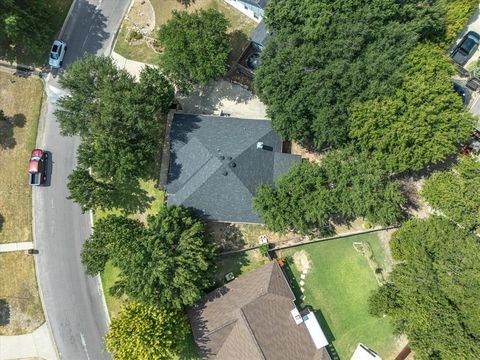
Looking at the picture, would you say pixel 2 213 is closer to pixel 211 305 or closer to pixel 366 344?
pixel 211 305

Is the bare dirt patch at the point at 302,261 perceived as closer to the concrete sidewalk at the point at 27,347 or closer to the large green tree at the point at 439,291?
the large green tree at the point at 439,291

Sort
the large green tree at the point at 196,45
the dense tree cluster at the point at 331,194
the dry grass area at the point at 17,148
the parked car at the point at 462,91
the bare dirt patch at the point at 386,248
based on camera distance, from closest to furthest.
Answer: the dense tree cluster at the point at 331,194 < the large green tree at the point at 196,45 < the parked car at the point at 462,91 < the bare dirt patch at the point at 386,248 < the dry grass area at the point at 17,148

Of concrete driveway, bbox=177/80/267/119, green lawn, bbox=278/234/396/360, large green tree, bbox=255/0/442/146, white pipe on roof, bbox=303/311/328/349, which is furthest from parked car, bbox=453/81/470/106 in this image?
white pipe on roof, bbox=303/311/328/349

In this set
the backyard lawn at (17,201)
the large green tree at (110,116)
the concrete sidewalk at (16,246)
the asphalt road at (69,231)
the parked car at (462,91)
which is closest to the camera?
the large green tree at (110,116)

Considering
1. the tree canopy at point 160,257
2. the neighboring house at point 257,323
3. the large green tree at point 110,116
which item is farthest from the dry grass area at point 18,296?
the neighboring house at point 257,323

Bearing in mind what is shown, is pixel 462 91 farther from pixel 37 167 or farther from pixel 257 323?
pixel 37 167

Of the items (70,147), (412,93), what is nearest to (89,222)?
(70,147)

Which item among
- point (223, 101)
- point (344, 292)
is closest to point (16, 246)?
point (223, 101)

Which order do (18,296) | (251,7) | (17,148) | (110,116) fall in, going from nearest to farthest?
1. (110,116)
2. (251,7)
3. (18,296)
4. (17,148)
